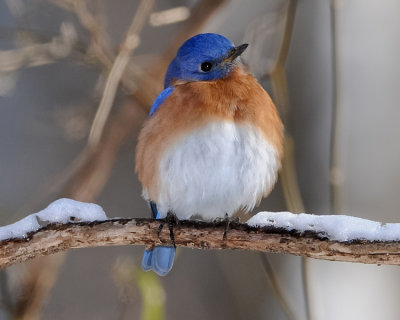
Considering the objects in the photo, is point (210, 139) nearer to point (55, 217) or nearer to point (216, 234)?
point (216, 234)

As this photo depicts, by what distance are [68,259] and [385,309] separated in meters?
1.56

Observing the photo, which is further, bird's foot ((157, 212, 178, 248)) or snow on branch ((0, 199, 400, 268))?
bird's foot ((157, 212, 178, 248))

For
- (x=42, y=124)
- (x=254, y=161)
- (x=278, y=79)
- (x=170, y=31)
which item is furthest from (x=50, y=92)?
(x=254, y=161)

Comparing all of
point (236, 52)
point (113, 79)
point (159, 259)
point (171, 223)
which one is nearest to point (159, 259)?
point (159, 259)

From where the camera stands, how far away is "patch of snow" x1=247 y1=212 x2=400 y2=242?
170cm

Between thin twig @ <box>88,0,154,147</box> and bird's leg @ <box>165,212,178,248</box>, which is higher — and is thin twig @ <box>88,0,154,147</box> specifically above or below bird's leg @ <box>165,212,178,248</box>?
above

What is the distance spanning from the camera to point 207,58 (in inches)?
90.9

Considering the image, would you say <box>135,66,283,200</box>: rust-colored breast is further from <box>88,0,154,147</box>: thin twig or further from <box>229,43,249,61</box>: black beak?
<box>88,0,154,147</box>: thin twig

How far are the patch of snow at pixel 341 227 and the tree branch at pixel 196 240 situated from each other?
13 mm

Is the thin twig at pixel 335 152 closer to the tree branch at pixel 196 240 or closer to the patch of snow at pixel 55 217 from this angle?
the tree branch at pixel 196 240

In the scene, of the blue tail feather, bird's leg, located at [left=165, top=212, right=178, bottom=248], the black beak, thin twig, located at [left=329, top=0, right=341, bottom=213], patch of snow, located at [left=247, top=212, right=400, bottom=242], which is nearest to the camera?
patch of snow, located at [left=247, top=212, right=400, bottom=242]

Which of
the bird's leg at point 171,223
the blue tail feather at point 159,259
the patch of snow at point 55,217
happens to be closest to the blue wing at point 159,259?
the blue tail feather at point 159,259

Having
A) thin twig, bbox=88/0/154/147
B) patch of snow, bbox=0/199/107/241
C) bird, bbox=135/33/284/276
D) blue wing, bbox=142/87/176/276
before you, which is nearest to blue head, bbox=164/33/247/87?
bird, bbox=135/33/284/276

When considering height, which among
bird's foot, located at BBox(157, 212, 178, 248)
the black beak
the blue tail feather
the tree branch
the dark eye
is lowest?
the tree branch
